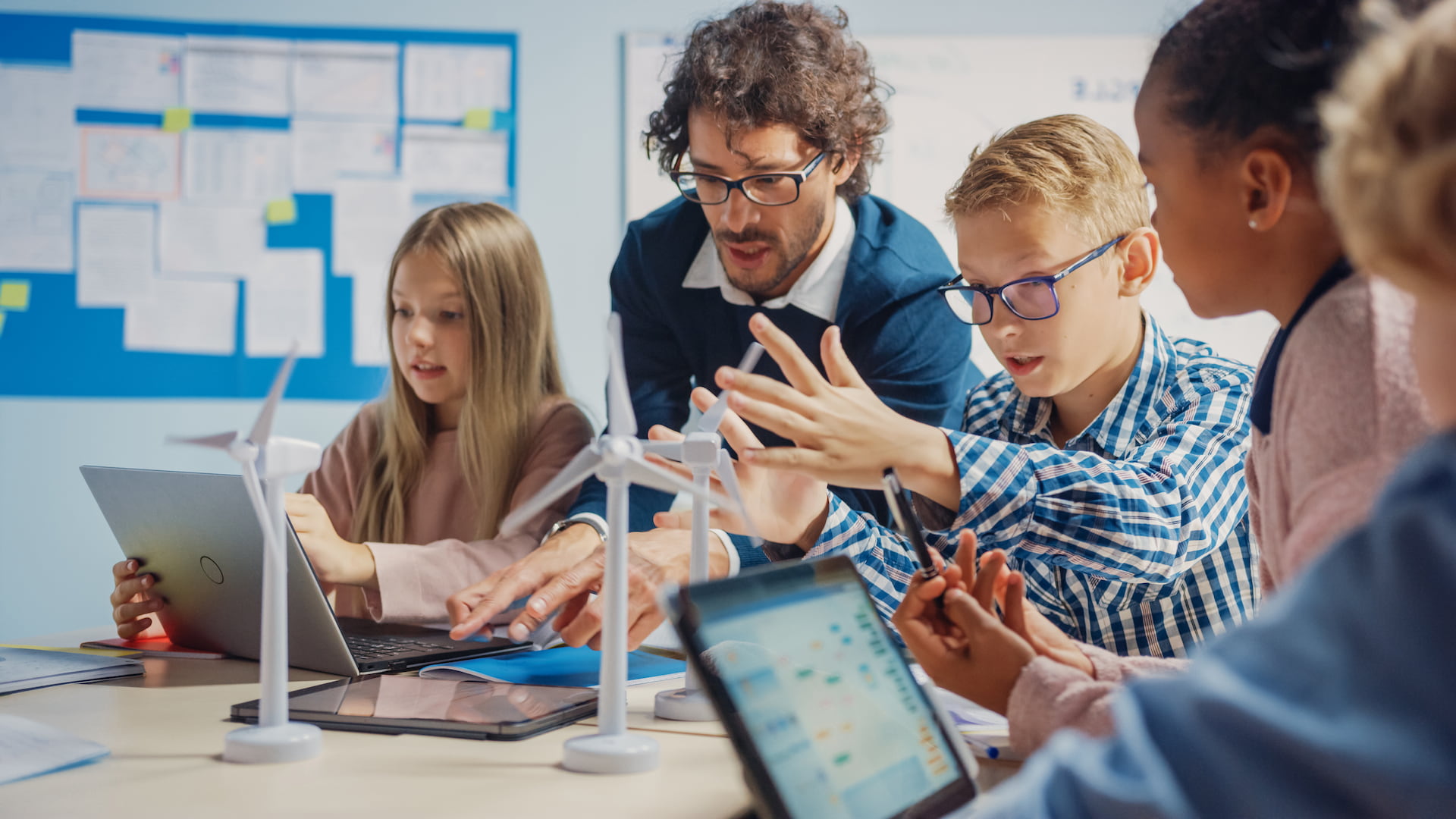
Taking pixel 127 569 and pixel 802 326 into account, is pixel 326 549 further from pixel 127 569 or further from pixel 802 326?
pixel 802 326

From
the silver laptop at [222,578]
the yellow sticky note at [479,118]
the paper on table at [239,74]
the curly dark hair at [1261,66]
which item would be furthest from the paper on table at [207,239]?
the curly dark hair at [1261,66]

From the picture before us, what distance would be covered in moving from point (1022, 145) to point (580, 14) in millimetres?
1838

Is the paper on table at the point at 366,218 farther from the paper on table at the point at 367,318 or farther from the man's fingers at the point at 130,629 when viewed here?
the man's fingers at the point at 130,629

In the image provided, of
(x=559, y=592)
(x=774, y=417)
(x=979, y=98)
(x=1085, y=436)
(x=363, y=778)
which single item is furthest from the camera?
(x=979, y=98)

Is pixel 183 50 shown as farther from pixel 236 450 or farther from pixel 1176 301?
pixel 1176 301

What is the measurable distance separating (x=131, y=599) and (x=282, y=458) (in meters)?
0.67

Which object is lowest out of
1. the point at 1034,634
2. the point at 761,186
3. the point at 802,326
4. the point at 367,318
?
the point at 1034,634

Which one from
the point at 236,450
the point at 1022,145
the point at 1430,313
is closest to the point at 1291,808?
the point at 1430,313

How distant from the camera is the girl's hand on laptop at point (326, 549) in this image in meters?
1.55

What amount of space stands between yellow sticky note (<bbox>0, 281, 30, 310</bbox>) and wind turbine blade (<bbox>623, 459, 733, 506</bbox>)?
8.93 ft

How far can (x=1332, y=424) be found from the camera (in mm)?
686

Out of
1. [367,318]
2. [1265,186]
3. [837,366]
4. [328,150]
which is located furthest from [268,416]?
[328,150]

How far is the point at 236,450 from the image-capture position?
3.02 feet

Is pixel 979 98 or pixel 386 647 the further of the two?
pixel 979 98
